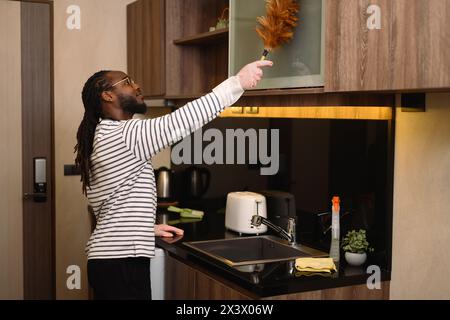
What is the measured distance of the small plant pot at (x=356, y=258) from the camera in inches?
93.6

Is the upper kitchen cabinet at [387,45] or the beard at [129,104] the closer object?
the upper kitchen cabinet at [387,45]

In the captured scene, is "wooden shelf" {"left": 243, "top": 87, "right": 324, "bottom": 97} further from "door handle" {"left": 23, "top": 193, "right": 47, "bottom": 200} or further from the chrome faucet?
"door handle" {"left": 23, "top": 193, "right": 47, "bottom": 200}

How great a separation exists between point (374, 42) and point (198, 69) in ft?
5.56

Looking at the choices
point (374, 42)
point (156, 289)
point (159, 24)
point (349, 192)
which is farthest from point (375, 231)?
point (159, 24)

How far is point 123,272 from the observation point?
7.32 feet

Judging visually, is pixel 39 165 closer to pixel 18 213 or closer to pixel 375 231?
pixel 18 213

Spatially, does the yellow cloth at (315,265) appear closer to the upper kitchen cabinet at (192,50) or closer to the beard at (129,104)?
the beard at (129,104)

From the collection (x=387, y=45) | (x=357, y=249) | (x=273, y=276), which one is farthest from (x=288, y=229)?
(x=387, y=45)

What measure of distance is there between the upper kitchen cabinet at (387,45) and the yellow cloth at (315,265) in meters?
0.66

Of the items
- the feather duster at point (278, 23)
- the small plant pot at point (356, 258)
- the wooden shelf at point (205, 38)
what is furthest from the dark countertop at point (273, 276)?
the wooden shelf at point (205, 38)

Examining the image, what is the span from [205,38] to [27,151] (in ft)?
4.69

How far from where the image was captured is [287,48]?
2297mm

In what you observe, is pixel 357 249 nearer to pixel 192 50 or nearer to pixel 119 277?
pixel 119 277

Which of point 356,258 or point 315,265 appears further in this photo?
point 356,258
